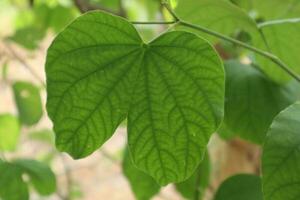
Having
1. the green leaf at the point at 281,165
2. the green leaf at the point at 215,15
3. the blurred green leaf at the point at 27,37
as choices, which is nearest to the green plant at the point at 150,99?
the green leaf at the point at 281,165

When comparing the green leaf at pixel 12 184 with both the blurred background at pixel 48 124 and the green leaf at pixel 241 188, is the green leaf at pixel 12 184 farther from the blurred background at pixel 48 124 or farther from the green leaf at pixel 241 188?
the green leaf at pixel 241 188

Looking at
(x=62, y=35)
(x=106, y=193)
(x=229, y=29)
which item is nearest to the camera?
(x=62, y=35)

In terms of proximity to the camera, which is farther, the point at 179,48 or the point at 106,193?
the point at 106,193

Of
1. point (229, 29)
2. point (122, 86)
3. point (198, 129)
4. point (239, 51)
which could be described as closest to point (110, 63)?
point (122, 86)

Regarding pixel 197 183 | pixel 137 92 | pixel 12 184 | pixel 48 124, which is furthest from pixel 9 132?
pixel 48 124

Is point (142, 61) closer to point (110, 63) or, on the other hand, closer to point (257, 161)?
point (110, 63)

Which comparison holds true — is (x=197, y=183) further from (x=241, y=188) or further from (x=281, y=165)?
(x=281, y=165)

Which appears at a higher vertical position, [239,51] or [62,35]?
[62,35]

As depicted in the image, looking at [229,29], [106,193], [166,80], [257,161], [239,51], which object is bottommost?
[106,193]
